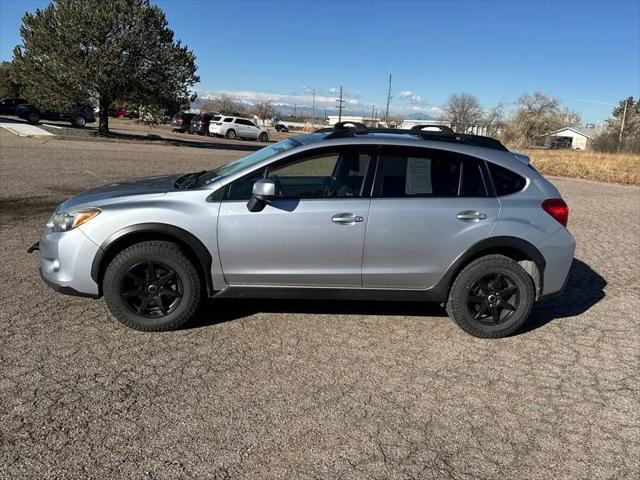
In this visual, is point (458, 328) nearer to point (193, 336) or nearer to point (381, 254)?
point (381, 254)

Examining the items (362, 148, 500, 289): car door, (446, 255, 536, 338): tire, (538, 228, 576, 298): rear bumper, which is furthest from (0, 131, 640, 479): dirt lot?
(362, 148, 500, 289): car door

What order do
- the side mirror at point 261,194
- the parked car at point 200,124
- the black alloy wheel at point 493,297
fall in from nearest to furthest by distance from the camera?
the side mirror at point 261,194 < the black alloy wheel at point 493,297 < the parked car at point 200,124

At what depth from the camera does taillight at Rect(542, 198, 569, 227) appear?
15.2 ft

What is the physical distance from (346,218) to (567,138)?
337ft

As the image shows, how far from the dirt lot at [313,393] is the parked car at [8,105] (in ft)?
145

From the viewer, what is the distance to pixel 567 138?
95438mm

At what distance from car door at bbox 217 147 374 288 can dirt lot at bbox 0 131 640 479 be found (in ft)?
1.79

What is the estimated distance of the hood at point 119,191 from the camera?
4426mm

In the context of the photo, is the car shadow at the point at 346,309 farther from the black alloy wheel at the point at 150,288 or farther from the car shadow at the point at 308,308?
the black alloy wheel at the point at 150,288

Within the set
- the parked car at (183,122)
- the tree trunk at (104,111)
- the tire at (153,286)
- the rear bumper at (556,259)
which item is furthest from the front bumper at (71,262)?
the parked car at (183,122)

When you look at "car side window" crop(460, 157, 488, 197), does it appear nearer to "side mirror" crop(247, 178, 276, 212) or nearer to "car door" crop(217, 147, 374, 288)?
"car door" crop(217, 147, 374, 288)

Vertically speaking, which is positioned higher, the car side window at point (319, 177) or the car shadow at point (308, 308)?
the car side window at point (319, 177)

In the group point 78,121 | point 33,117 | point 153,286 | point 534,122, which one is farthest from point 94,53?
point 534,122

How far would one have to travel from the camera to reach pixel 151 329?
4.39m
